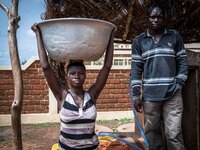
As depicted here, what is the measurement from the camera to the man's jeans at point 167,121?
284cm

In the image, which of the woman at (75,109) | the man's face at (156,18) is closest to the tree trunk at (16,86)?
the woman at (75,109)

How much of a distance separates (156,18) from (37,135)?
17.2 feet

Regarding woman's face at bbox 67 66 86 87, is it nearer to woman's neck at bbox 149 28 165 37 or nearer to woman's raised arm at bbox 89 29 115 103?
woman's raised arm at bbox 89 29 115 103

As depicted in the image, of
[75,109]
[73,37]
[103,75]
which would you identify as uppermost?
[73,37]

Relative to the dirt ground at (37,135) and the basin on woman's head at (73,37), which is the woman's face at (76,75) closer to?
the basin on woman's head at (73,37)

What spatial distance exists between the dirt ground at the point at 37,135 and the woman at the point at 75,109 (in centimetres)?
430

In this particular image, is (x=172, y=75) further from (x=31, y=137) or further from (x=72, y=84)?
(x=31, y=137)

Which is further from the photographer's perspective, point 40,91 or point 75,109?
point 40,91

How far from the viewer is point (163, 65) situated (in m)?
2.87

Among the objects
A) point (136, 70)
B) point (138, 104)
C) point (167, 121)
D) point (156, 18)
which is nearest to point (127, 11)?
point (156, 18)

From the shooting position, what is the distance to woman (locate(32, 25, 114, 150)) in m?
2.04

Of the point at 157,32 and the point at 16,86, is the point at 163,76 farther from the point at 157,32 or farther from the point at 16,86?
the point at 16,86

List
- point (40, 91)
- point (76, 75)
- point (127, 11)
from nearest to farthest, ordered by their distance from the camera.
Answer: point (76, 75) → point (127, 11) → point (40, 91)

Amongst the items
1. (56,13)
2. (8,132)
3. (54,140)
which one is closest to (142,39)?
(56,13)
